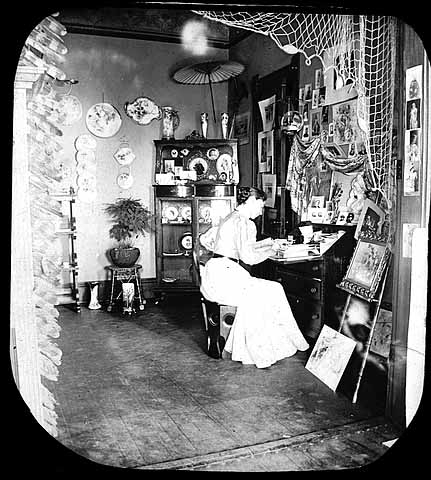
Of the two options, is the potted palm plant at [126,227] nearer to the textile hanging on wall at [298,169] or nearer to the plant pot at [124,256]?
the plant pot at [124,256]

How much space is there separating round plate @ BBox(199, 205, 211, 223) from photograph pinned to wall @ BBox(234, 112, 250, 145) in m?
0.58

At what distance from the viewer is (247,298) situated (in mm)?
3506

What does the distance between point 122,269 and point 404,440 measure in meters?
2.04

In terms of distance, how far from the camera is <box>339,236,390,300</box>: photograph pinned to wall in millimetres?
2871

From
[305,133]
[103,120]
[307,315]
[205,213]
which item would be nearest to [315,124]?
[305,133]

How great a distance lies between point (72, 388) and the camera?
294 centimetres

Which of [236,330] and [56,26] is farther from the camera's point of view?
[236,330]

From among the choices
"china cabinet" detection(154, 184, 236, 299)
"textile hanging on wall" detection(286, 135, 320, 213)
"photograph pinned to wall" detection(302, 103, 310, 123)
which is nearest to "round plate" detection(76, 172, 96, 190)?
"china cabinet" detection(154, 184, 236, 299)

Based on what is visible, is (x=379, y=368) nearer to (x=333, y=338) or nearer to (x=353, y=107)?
(x=333, y=338)

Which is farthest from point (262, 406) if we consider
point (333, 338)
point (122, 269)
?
point (122, 269)

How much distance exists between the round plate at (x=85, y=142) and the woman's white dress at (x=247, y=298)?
3.11 feet

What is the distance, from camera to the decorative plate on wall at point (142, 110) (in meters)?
→ 3.52

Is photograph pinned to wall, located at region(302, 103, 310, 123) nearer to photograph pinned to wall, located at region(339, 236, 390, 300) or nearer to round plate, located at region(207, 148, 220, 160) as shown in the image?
round plate, located at region(207, 148, 220, 160)

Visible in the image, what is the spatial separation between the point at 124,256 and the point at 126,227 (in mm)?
201
